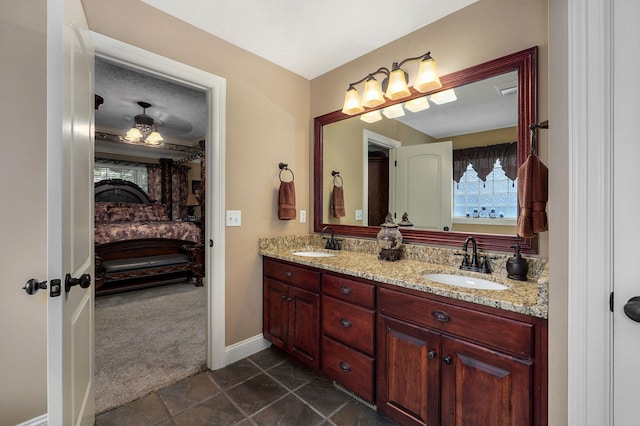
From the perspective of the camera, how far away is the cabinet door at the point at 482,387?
41.4 inches

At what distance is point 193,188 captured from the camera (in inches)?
289

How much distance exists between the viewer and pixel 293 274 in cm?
207

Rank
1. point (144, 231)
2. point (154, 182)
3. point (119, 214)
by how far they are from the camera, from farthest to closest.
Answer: point (154, 182) → point (119, 214) → point (144, 231)

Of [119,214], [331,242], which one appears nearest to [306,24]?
[331,242]

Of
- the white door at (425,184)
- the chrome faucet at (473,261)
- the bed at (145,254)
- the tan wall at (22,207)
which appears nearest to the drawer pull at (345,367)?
the chrome faucet at (473,261)

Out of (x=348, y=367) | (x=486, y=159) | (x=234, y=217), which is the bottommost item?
(x=348, y=367)

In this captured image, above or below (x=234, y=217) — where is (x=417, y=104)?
above

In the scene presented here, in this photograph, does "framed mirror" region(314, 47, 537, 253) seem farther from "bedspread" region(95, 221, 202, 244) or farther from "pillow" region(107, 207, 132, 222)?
"pillow" region(107, 207, 132, 222)

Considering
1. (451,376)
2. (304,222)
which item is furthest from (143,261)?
(451,376)

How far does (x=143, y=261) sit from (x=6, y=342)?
3.06 meters

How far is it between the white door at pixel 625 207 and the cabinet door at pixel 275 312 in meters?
1.77

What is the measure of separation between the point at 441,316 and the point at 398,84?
1.54 m

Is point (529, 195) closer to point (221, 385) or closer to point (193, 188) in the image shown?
point (221, 385)

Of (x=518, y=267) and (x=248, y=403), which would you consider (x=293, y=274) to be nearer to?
(x=248, y=403)
